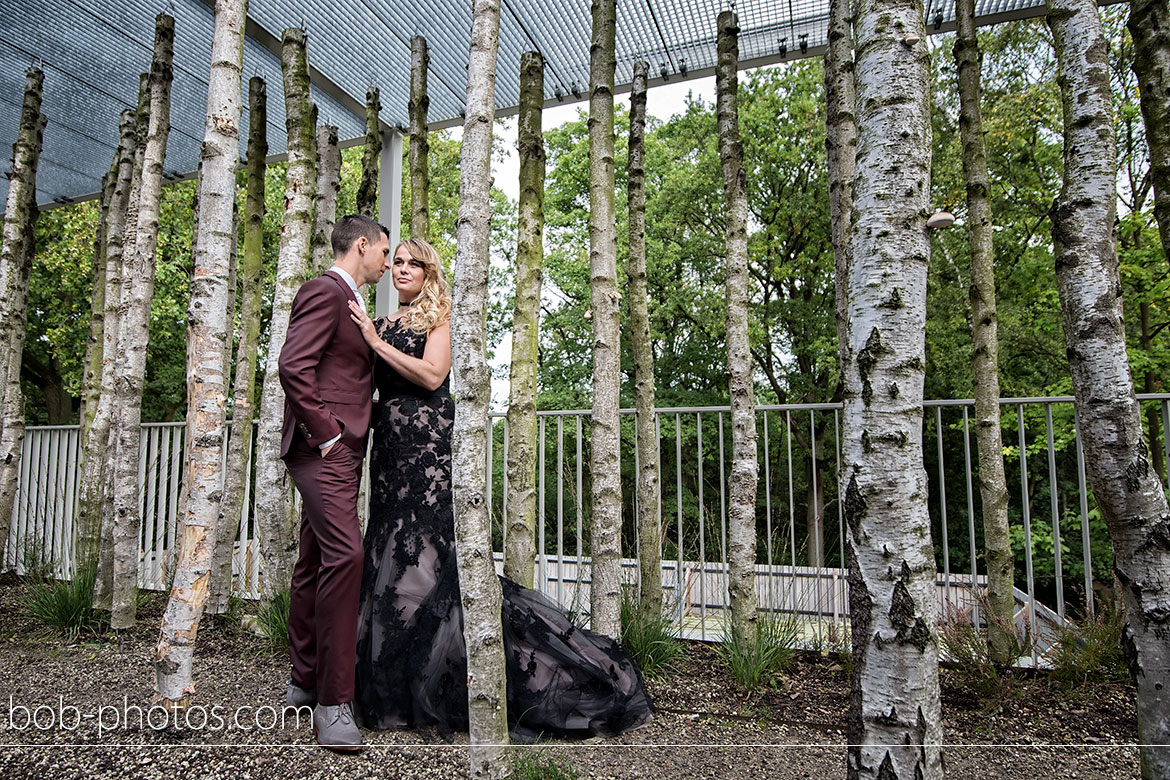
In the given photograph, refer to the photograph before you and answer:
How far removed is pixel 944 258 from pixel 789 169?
14.6 ft

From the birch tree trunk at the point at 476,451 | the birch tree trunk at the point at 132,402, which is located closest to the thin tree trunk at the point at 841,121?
the birch tree trunk at the point at 476,451

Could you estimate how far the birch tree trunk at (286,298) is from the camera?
455cm

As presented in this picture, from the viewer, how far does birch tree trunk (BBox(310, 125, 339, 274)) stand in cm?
577

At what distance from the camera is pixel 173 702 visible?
2.87 metres

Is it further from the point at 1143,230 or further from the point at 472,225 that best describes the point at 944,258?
the point at 472,225

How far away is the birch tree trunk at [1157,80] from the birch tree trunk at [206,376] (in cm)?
389

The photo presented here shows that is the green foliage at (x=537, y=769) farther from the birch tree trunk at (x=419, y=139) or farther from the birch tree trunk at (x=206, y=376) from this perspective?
the birch tree trunk at (x=419, y=139)

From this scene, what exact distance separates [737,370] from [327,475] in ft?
7.95

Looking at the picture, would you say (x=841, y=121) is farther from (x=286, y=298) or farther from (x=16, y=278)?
(x=16, y=278)

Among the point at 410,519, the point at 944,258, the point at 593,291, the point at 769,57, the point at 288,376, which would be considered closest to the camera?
the point at 288,376

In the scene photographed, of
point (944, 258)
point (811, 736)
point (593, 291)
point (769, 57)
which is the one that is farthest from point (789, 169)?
point (811, 736)

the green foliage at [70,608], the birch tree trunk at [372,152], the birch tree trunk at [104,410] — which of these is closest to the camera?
the green foliage at [70,608]

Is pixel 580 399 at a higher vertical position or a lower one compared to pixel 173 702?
higher

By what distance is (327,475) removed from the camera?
9.61 ft
